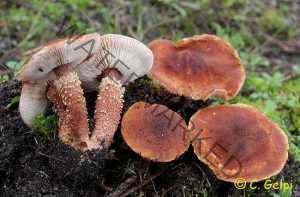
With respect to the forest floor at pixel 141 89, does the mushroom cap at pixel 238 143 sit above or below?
above

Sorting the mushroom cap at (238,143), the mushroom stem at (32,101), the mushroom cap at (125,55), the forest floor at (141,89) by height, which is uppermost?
the mushroom cap at (125,55)

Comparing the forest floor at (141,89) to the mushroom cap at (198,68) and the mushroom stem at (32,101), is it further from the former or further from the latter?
the mushroom cap at (198,68)

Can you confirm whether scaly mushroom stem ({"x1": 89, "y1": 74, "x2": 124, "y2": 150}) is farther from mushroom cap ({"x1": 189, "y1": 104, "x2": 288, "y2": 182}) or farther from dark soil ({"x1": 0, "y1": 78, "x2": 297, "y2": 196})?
mushroom cap ({"x1": 189, "y1": 104, "x2": 288, "y2": 182})

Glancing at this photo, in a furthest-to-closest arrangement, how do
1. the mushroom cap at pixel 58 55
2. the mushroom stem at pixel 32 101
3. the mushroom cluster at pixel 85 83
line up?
the mushroom stem at pixel 32 101 → the mushroom cluster at pixel 85 83 → the mushroom cap at pixel 58 55

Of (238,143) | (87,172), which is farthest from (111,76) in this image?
(238,143)

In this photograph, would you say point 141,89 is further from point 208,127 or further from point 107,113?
point 208,127

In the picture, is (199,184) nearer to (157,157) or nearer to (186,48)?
(157,157)

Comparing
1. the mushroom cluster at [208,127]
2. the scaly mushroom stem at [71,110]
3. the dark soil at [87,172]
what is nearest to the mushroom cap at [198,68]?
the mushroom cluster at [208,127]

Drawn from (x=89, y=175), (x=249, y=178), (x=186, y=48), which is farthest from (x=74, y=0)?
(x=249, y=178)
